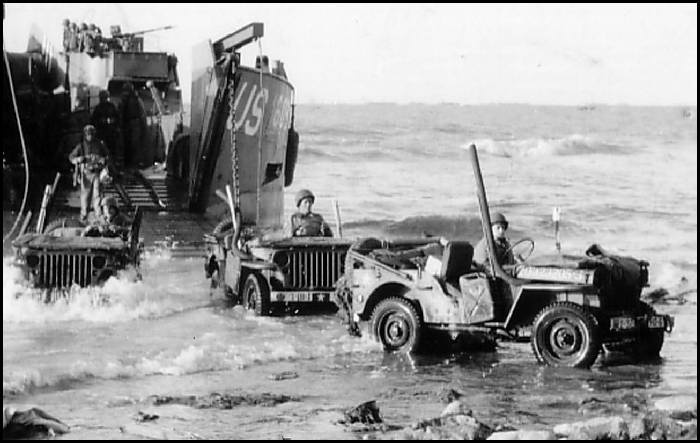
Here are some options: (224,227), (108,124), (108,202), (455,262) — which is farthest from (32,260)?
(108,124)

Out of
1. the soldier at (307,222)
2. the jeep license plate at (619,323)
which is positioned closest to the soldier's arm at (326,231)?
the soldier at (307,222)

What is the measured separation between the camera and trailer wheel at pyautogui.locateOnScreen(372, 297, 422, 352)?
961 centimetres

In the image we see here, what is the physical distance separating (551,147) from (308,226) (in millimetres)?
2642

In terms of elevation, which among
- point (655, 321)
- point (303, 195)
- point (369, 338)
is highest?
point (303, 195)

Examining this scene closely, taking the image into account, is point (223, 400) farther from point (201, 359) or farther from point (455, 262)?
point (455, 262)

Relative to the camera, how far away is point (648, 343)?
31.2 feet

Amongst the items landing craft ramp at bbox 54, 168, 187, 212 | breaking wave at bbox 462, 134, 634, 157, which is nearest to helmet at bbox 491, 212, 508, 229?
breaking wave at bbox 462, 134, 634, 157

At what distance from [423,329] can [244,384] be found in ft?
5.43

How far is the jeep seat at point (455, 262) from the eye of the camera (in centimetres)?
941

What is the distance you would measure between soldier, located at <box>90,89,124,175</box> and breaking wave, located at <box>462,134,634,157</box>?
8.01 meters

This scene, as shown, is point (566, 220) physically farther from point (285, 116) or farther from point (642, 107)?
point (285, 116)

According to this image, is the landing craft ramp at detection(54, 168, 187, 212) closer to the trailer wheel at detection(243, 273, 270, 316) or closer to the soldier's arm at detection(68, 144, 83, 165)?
the soldier's arm at detection(68, 144, 83, 165)

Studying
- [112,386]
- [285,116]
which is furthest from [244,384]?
[285,116]

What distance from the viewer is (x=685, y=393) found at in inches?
330
